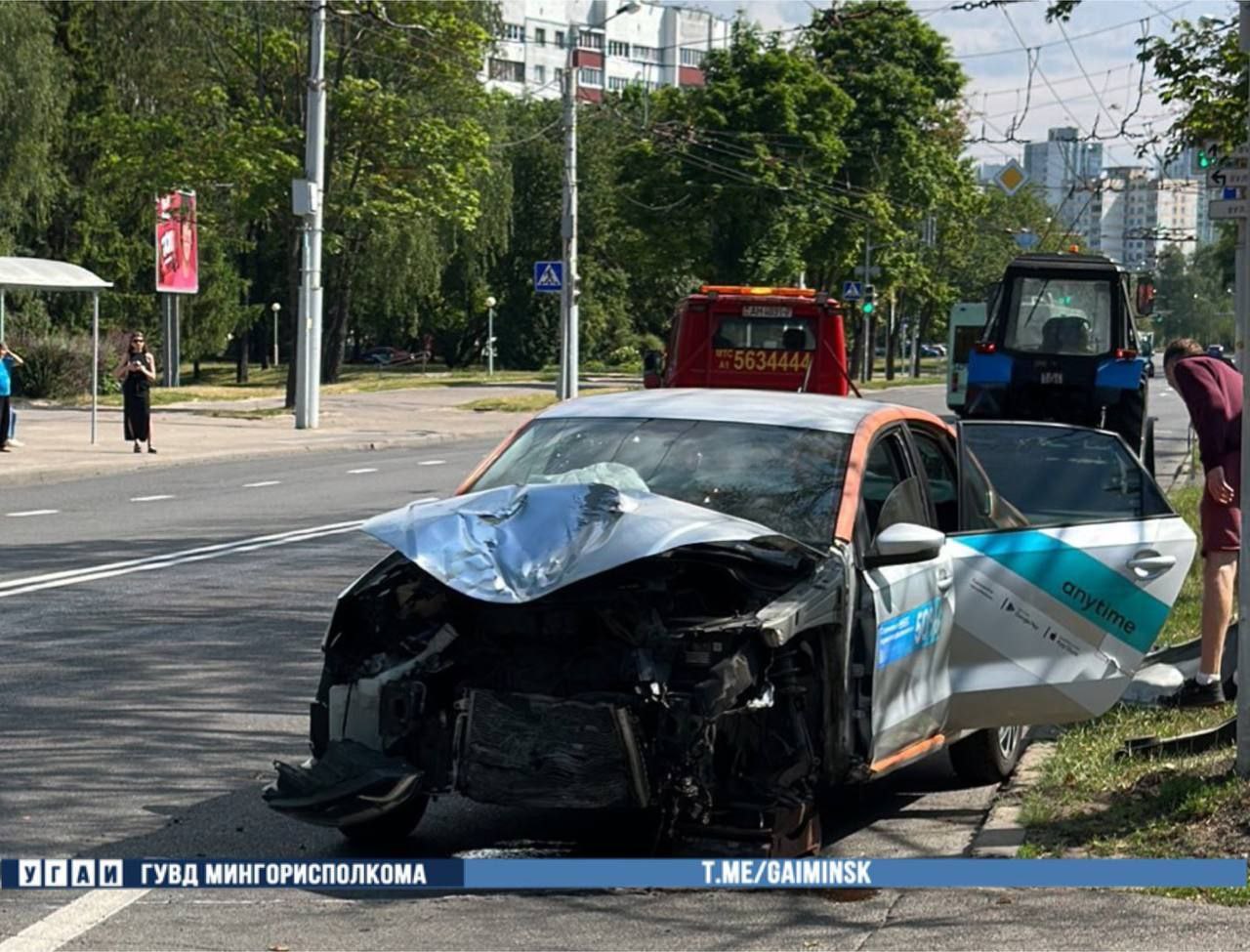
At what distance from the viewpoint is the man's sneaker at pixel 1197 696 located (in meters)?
9.49

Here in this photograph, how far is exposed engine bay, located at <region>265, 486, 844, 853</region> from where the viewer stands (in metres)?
6.23

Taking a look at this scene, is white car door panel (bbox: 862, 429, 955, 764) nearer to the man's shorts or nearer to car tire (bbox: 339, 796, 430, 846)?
car tire (bbox: 339, 796, 430, 846)

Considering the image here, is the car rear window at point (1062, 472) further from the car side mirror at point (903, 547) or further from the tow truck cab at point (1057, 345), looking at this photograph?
the tow truck cab at point (1057, 345)

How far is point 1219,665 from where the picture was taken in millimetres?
9719

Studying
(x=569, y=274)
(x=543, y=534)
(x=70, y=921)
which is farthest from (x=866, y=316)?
(x=70, y=921)

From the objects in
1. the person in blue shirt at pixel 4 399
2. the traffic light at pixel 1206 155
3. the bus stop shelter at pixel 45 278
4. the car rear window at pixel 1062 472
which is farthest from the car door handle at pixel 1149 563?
the person in blue shirt at pixel 4 399

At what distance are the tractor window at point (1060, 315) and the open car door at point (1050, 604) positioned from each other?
14.9 metres

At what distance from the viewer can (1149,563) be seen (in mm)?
8188

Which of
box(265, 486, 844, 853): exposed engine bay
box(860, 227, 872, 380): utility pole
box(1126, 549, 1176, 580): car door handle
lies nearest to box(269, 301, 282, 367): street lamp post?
box(860, 227, 872, 380): utility pole

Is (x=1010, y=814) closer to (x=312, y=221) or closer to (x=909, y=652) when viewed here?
(x=909, y=652)

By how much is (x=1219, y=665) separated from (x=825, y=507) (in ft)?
11.7

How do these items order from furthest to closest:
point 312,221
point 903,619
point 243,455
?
1. point 312,221
2. point 243,455
3. point 903,619

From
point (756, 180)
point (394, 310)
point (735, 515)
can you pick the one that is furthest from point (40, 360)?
point (735, 515)

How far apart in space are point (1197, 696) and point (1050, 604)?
2118 millimetres
